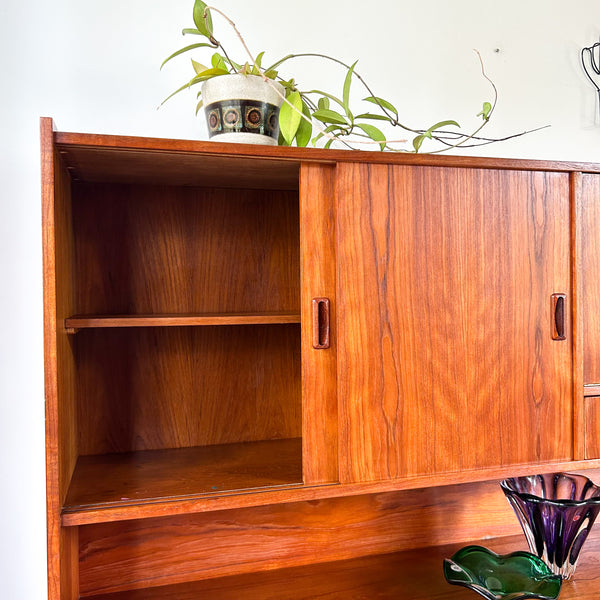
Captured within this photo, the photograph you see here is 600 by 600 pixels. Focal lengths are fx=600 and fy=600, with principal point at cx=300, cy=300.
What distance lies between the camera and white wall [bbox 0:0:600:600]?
127 centimetres

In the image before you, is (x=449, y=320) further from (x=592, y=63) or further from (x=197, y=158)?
(x=592, y=63)

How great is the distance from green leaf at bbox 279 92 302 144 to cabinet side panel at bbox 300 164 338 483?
0.07m

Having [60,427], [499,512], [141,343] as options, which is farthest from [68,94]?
[499,512]

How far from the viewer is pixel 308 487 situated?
1.05m

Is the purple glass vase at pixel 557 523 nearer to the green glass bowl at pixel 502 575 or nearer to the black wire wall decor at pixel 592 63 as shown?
the green glass bowl at pixel 502 575

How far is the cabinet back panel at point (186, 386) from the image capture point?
4.18 ft

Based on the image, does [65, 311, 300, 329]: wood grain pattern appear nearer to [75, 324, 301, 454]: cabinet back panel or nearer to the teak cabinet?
the teak cabinet

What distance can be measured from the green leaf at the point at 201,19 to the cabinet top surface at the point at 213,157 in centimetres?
25

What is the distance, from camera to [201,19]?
3.51 feet

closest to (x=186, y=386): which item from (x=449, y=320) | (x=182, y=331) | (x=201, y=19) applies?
(x=182, y=331)

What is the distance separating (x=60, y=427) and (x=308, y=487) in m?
0.42

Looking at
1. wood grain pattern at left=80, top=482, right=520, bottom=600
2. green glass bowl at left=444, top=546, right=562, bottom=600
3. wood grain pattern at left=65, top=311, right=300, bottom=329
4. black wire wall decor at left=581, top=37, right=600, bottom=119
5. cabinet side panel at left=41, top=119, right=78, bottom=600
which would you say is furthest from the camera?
black wire wall decor at left=581, top=37, right=600, bottom=119

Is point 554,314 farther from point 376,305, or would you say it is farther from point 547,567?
point 547,567

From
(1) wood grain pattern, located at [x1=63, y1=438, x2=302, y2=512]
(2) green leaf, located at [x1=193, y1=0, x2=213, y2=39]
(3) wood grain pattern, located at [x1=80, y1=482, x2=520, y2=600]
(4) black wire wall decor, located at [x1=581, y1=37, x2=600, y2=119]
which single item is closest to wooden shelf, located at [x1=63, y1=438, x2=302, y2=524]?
(1) wood grain pattern, located at [x1=63, y1=438, x2=302, y2=512]
